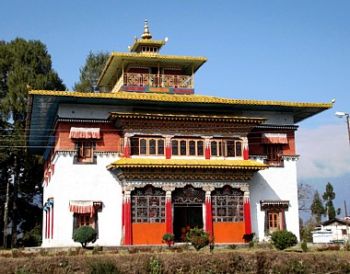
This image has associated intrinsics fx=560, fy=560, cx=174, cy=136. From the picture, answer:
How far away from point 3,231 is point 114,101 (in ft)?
65.4

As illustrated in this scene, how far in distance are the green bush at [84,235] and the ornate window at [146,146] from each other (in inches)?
214

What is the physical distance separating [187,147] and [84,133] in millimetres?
6092

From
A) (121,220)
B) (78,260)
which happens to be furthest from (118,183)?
(78,260)

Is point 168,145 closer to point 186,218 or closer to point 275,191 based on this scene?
point 186,218

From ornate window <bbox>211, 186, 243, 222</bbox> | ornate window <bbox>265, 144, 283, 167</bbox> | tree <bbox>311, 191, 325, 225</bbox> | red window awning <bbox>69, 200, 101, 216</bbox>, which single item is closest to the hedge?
red window awning <bbox>69, 200, 101, 216</bbox>

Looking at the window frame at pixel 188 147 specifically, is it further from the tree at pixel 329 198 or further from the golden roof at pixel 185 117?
the tree at pixel 329 198

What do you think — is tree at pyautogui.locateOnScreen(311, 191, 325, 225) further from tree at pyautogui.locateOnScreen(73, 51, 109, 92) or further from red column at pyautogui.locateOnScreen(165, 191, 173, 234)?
red column at pyautogui.locateOnScreen(165, 191, 173, 234)

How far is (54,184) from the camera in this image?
33438mm

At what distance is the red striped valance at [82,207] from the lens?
31422mm

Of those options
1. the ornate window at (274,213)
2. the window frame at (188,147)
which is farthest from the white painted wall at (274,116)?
the ornate window at (274,213)

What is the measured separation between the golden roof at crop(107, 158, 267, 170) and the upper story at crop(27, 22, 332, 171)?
2.06 feet

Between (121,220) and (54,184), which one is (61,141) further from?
(121,220)

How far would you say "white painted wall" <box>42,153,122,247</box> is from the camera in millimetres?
31406

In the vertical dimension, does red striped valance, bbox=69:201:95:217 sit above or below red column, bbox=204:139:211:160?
below
